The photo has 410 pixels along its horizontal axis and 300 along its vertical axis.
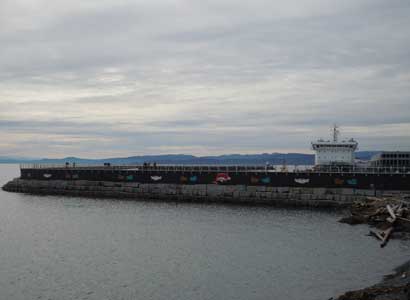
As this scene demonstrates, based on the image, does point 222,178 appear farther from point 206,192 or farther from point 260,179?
point 260,179

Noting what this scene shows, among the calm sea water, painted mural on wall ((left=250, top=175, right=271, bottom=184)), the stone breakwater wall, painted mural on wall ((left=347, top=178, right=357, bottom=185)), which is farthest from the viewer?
painted mural on wall ((left=250, top=175, right=271, bottom=184))

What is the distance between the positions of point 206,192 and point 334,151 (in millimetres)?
25079

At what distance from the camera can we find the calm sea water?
29.6 meters

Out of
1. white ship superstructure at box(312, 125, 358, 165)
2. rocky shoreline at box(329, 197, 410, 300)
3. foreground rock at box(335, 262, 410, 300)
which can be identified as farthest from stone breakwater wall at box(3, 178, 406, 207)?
Answer: foreground rock at box(335, 262, 410, 300)

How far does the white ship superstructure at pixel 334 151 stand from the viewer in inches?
3310

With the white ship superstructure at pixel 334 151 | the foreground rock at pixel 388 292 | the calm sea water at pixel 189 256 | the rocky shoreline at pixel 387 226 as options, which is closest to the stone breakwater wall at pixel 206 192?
the rocky shoreline at pixel 387 226

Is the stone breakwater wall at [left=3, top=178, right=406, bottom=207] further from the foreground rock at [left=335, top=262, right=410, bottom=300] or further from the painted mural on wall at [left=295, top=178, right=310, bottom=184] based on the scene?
the foreground rock at [left=335, top=262, right=410, bottom=300]

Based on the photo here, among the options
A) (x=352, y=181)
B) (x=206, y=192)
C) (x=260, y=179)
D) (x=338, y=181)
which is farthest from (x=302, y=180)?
(x=206, y=192)

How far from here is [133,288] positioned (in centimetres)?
2969

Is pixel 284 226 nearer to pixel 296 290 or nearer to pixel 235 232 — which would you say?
pixel 235 232

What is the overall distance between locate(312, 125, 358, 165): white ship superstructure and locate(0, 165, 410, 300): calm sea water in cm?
2790

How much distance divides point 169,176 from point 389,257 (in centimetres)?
4507

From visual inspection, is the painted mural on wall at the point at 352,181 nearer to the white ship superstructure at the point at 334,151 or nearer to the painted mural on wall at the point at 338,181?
the painted mural on wall at the point at 338,181

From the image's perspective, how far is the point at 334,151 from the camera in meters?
84.8
